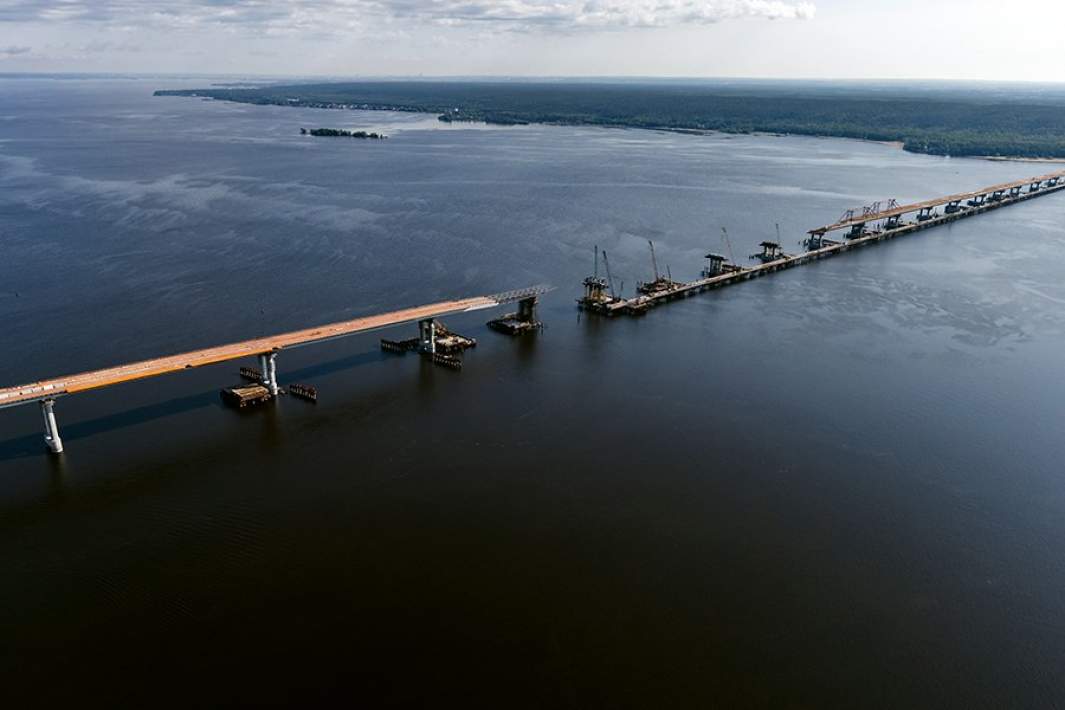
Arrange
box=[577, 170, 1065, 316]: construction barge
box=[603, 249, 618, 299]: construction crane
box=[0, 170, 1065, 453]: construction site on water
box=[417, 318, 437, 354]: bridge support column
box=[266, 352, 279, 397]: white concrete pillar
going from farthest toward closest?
1. box=[603, 249, 618, 299]: construction crane
2. box=[577, 170, 1065, 316]: construction barge
3. box=[417, 318, 437, 354]: bridge support column
4. box=[266, 352, 279, 397]: white concrete pillar
5. box=[0, 170, 1065, 453]: construction site on water

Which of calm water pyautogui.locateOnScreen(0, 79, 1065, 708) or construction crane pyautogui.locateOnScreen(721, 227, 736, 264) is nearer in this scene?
calm water pyautogui.locateOnScreen(0, 79, 1065, 708)

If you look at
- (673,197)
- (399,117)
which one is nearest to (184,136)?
(399,117)

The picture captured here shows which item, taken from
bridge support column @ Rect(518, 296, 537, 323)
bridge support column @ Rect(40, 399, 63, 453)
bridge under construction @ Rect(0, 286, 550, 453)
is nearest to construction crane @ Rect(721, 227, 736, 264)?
bridge under construction @ Rect(0, 286, 550, 453)

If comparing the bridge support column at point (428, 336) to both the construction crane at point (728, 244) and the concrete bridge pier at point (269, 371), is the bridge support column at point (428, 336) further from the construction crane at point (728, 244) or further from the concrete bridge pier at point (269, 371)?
the construction crane at point (728, 244)

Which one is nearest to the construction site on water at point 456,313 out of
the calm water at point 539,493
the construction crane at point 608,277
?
the construction crane at point 608,277

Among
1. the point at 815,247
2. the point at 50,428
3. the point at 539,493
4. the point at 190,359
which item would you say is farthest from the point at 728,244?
the point at 50,428

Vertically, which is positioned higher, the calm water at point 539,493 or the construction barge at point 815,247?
the construction barge at point 815,247

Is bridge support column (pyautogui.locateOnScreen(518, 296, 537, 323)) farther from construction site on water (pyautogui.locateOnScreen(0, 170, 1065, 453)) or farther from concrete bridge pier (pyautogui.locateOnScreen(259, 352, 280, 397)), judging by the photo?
concrete bridge pier (pyautogui.locateOnScreen(259, 352, 280, 397))

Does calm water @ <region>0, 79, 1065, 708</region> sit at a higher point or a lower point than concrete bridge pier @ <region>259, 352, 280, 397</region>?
lower
